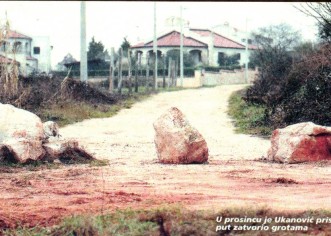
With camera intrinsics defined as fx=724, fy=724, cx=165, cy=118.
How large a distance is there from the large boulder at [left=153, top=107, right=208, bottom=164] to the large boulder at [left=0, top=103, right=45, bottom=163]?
2180 millimetres

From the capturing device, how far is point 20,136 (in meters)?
12.8

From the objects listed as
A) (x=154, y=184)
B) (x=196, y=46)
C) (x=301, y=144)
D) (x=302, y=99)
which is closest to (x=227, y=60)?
(x=196, y=46)

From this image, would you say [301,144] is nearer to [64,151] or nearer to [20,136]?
[64,151]

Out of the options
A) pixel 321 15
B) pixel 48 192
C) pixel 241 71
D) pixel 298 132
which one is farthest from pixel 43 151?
pixel 241 71

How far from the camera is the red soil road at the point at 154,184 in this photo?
8445 mm

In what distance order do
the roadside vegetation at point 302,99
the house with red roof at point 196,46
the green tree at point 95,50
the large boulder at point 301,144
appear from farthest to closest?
the house with red roof at point 196,46, the green tree at point 95,50, the roadside vegetation at point 302,99, the large boulder at point 301,144

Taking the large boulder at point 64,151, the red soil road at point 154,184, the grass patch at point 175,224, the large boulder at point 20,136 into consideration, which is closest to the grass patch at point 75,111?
the red soil road at point 154,184

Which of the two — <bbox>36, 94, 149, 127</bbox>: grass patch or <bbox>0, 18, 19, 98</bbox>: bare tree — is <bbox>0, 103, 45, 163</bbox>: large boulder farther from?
<bbox>36, 94, 149, 127</bbox>: grass patch

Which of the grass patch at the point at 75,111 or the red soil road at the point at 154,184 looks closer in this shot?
the red soil road at the point at 154,184

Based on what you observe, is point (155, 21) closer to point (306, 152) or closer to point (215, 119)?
point (215, 119)

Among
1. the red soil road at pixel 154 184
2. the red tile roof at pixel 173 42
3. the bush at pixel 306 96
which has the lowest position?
the red soil road at pixel 154 184

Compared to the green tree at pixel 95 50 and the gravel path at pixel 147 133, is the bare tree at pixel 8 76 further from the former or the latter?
the green tree at pixel 95 50

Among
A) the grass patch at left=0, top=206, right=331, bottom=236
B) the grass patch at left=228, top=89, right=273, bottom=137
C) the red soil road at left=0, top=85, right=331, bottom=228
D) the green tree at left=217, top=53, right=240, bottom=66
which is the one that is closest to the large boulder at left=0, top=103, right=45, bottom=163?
the red soil road at left=0, top=85, right=331, bottom=228

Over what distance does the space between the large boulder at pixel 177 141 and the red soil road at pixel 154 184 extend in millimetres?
299
